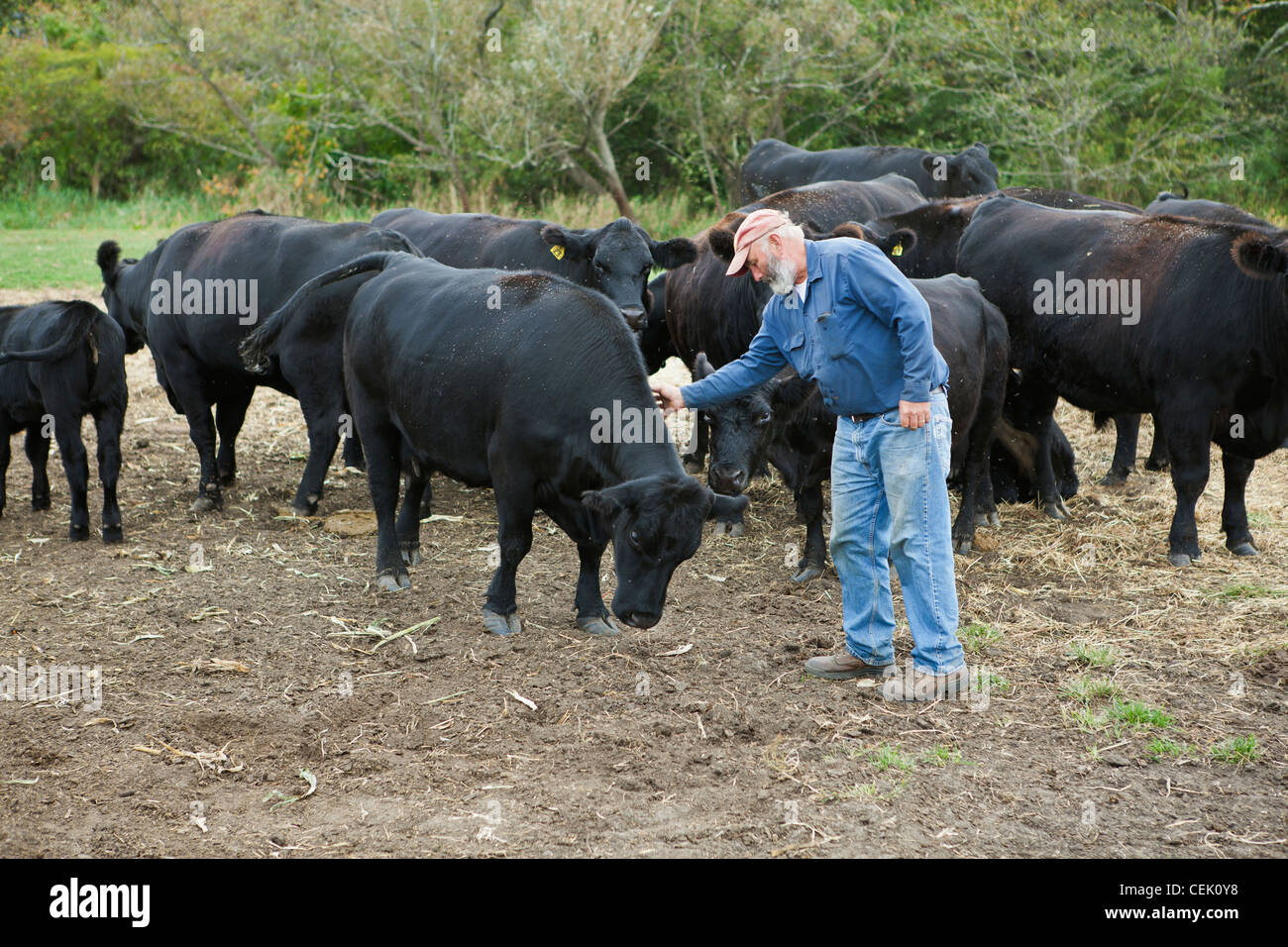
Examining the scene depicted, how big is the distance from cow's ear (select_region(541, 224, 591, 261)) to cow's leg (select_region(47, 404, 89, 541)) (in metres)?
3.71

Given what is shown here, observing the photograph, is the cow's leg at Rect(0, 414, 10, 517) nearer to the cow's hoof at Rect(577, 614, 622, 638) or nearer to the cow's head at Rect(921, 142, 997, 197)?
the cow's hoof at Rect(577, 614, 622, 638)

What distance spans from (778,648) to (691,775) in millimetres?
1613

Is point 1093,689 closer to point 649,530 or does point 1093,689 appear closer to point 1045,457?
point 649,530

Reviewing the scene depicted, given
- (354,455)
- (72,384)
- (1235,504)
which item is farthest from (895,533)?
(354,455)

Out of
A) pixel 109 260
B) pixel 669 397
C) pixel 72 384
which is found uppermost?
pixel 109 260

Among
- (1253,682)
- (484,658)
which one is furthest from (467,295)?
(1253,682)

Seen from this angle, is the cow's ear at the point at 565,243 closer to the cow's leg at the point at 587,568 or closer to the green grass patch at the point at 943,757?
the cow's leg at the point at 587,568

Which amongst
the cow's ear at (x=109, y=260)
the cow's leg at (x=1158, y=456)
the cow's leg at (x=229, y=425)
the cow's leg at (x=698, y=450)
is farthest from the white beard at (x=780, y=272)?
the cow's ear at (x=109, y=260)

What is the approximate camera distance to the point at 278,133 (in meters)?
33.0

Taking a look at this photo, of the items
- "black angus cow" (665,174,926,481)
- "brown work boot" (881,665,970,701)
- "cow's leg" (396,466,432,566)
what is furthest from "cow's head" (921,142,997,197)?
"brown work boot" (881,665,970,701)

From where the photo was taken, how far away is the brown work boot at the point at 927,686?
18.5 feet

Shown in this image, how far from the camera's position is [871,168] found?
16.7m

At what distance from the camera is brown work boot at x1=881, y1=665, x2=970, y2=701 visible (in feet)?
18.5

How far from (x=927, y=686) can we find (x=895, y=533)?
0.74 metres
